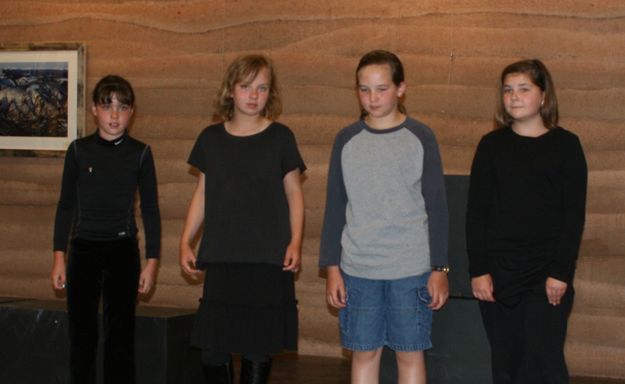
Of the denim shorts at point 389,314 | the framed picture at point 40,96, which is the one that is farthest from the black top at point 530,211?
the framed picture at point 40,96

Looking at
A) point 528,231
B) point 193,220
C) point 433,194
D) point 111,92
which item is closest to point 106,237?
point 193,220

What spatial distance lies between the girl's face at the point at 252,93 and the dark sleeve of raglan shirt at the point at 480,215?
30.1 inches

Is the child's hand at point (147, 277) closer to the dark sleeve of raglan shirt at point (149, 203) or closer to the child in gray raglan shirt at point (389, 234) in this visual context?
the dark sleeve of raglan shirt at point (149, 203)

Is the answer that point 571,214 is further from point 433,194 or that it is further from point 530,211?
point 433,194

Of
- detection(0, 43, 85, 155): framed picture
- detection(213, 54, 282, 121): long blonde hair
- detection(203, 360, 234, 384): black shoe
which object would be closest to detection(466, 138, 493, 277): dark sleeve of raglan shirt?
detection(213, 54, 282, 121): long blonde hair

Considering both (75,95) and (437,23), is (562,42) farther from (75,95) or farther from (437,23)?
(75,95)

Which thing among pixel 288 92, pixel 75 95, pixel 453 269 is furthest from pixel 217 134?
pixel 75 95

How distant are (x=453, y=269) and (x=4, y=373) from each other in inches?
77.2

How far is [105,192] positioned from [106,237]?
0.17 metres

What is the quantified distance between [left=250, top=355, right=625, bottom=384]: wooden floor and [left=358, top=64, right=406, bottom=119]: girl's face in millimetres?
1771

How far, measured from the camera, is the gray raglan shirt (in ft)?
10.2

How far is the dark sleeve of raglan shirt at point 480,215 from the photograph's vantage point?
3145mm

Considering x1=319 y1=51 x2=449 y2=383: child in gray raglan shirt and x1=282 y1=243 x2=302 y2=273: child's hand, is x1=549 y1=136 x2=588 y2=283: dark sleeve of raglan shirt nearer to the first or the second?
x1=319 y1=51 x2=449 y2=383: child in gray raglan shirt

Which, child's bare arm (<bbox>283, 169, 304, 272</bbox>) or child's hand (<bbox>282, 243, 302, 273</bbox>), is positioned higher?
child's bare arm (<bbox>283, 169, 304, 272</bbox>)
